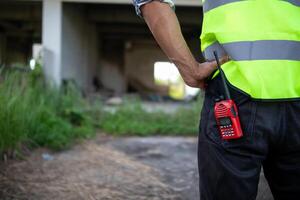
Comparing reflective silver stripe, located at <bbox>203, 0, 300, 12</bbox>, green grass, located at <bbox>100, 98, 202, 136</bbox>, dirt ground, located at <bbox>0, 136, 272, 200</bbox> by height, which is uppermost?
reflective silver stripe, located at <bbox>203, 0, 300, 12</bbox>

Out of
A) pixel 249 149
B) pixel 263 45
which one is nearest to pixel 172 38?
pixel 263 45

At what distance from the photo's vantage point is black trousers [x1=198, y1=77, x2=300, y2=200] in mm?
1214

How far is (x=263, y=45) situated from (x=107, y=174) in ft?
9.30

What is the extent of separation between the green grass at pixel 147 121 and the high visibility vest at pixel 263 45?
4.87 m

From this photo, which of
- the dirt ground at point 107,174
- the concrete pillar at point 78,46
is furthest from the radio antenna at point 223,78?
the concrete pillar at point 78,46

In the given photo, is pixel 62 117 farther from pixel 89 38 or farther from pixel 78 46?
pixel 89 38

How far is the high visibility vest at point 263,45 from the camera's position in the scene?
1.21 m

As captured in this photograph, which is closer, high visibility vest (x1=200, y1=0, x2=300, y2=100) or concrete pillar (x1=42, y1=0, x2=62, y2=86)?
high visibility vest (x1=200, y1=0, x2=300, y2=100)

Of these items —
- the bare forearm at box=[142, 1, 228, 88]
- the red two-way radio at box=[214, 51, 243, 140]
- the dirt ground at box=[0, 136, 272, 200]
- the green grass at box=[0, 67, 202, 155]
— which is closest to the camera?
the red two-way radio at box=[214, 51, 243, 140]

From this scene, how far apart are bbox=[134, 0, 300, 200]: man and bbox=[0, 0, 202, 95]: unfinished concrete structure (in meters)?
5.92

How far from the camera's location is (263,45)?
1221mm

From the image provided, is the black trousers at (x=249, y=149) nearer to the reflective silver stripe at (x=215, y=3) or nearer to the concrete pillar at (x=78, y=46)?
the reflective silver stripe at (x=215, y=3)

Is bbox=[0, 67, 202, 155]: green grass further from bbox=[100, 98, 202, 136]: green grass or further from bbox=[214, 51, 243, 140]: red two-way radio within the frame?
bbox=[214, 51, 243, 140]: red two-way radio

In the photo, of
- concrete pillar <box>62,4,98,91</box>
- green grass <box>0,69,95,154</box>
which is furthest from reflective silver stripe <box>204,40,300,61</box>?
concrete pillar <box>62,4,98,91</box>
